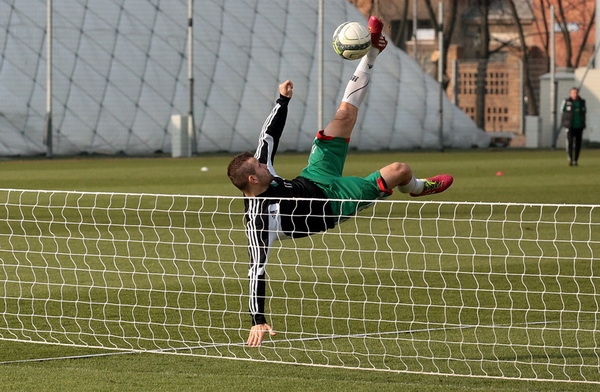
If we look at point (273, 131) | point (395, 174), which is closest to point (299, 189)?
point (273, 131)

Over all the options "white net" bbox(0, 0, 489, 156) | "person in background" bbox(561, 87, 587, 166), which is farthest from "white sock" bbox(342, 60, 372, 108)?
"white net" bbox(0, 0, 489, 156)

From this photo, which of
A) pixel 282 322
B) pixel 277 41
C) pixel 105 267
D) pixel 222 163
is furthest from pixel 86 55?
pixel 282 322

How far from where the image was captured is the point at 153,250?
600 inches

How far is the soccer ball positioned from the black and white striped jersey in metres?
1.83

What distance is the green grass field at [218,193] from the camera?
796 centimetres

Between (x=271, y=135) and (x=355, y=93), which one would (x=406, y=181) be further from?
(x=271, y=135)

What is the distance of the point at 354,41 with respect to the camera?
1104 centimetres

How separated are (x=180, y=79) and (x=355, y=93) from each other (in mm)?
36574

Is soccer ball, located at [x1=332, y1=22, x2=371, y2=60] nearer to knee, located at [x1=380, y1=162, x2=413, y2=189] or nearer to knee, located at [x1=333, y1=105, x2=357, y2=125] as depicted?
knee, located at [x1=333, y1=105, x2=357, y2=125]

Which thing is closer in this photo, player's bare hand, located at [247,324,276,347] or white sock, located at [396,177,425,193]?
player's bare hand, located at [247,324,276,347]

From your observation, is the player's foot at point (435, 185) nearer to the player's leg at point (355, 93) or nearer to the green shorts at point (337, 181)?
the player's leg at point (355, 93)

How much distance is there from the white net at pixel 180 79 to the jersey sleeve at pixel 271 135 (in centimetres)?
3284

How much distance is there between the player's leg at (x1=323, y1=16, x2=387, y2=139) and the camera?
10188 mm

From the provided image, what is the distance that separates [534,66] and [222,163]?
44391mm
